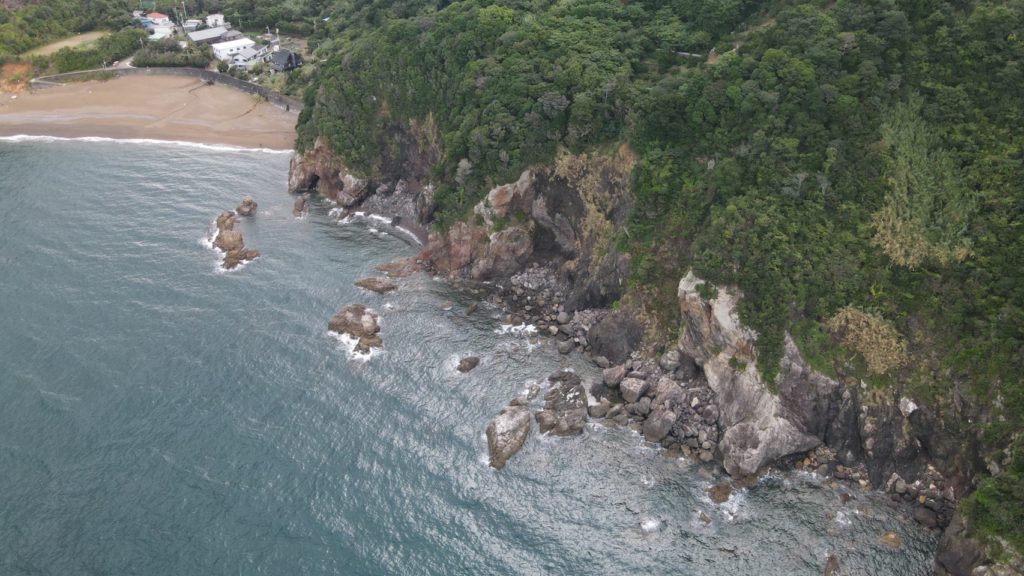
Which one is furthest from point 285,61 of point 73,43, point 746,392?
point 746,392

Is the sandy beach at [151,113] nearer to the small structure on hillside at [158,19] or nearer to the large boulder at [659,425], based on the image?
the small structure on hillside at [158,19]

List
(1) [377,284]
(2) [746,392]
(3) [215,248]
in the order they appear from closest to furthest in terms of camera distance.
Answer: (2) [746,392] < (1) [377,284] < (3) [215,248]

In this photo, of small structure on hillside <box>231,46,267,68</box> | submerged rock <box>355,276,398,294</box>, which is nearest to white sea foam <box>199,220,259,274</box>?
submerged rock <box>355,276,398,294</box>

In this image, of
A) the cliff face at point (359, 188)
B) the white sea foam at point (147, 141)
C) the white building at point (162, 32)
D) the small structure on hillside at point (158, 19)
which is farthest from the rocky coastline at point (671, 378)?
the small structure on hillside at point (158, 19)

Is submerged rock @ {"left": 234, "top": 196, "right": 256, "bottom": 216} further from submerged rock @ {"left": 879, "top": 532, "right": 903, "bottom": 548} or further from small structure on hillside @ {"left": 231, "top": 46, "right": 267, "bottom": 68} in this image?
submerged rock @ {"left": 879, "top": 532, "right": 903, "bottom": 548}

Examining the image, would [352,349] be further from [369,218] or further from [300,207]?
[300,207]

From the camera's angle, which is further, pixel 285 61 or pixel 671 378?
pixel 285 61
